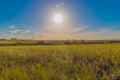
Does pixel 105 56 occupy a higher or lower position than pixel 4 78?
higher

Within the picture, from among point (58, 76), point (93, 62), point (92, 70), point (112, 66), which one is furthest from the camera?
point (93, 62)

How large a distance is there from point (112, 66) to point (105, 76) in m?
1.07

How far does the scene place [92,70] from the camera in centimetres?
697

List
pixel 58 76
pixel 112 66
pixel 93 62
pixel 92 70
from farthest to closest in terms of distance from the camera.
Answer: pixel 93 62, pixel 112 66, pixel 92 70, pixel 58 76

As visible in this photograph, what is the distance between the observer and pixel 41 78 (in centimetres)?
652

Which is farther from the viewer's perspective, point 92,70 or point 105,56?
point 105,56

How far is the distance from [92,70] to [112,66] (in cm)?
103

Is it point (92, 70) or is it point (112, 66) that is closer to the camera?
point (92, 70)

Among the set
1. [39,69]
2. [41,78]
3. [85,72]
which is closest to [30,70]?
[39,69]

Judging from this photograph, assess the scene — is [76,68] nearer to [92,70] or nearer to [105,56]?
[92,70]

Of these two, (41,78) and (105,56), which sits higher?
(105,56)

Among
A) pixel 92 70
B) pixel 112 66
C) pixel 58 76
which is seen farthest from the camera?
pixel 112 66

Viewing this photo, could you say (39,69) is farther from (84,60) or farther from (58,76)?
(84,60)

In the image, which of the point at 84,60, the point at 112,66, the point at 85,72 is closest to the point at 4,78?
the point at 85,72
